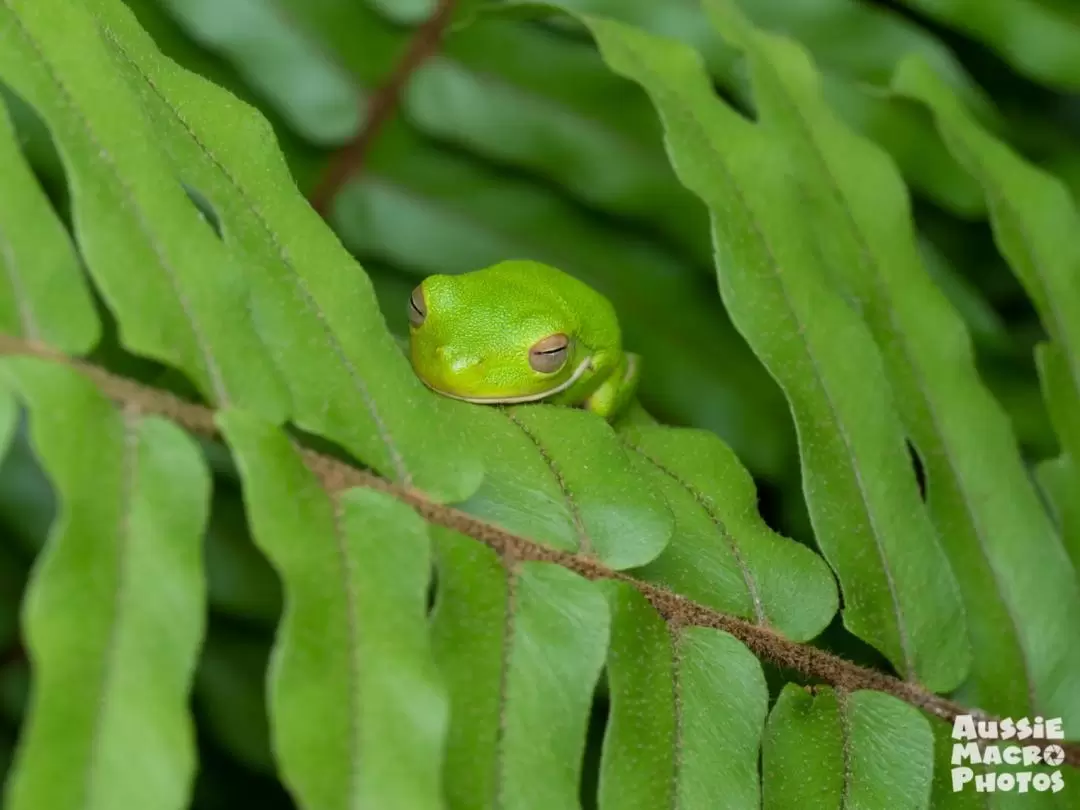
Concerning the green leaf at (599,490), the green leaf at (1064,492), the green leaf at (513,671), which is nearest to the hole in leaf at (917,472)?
the green leaf at (1064,492)

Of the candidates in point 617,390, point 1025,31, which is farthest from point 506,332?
point 1025,31

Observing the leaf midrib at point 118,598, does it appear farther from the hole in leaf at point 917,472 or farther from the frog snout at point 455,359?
the hole in leaf at point 917,472

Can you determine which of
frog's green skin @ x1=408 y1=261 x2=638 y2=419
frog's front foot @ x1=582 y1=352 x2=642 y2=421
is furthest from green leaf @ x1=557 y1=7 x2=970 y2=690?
frog's front foot @ x1=582 y1=352 x2=642 y2=421

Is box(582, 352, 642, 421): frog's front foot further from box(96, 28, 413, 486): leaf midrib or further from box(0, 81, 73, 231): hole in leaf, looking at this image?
box(0, 81, 73, 231): hole in leaf

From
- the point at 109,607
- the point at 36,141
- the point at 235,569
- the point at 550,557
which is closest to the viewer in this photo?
the point at 109,607

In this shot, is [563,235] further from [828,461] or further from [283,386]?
[283,386]

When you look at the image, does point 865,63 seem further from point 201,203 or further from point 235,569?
point 235,569

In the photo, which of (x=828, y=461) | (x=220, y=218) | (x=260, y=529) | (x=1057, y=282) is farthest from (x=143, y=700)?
(x=1057, y=282)
